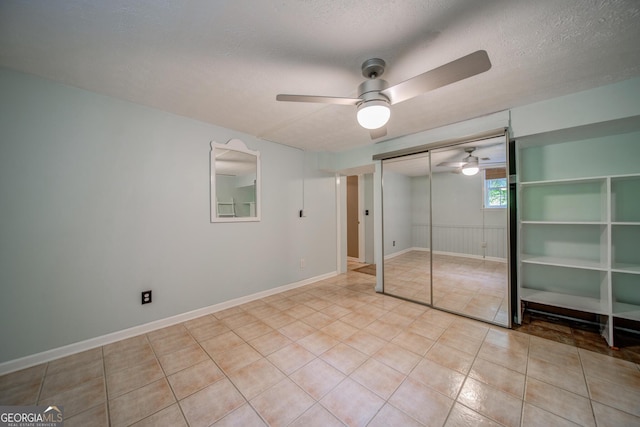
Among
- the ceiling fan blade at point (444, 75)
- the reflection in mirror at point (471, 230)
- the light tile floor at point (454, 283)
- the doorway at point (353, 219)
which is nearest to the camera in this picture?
the ceiling fan blade at point (444, 75)

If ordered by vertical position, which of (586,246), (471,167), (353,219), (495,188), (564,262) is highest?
(471,167)

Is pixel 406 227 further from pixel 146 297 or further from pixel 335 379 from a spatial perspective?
pixel 146 297

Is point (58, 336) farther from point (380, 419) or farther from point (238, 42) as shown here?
point (238, 42)

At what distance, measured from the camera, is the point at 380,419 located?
1324mm

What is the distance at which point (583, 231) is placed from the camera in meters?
2.44

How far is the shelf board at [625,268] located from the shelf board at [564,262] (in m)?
0.06

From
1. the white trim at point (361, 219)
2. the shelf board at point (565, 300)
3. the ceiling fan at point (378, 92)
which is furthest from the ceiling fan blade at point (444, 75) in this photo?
the white trim at point (361, 219)

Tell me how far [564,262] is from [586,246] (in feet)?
1.40

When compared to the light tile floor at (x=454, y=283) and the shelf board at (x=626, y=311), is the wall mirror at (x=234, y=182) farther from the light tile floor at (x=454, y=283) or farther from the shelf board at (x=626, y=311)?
the shelf board at (x=626, y=311)

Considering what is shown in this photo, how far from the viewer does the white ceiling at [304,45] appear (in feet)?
3.90

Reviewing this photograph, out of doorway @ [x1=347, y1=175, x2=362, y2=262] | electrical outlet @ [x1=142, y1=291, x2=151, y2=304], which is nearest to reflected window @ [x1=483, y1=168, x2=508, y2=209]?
doorway @ [x1=347, y1=175, x2=362, y2=262]

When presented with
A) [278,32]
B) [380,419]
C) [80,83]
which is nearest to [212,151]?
[80,83]

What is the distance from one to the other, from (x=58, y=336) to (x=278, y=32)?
9.69 feet

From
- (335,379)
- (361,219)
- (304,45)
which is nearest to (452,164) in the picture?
(361,219)
